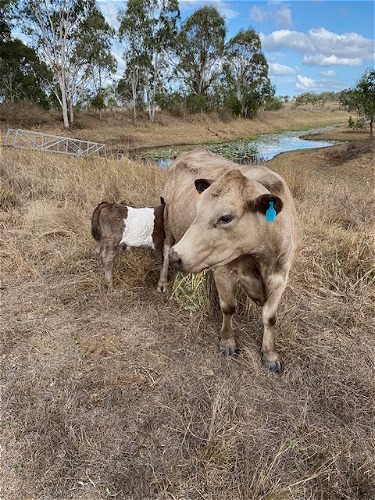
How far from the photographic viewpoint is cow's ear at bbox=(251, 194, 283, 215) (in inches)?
79.5

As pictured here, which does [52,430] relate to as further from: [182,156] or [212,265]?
[182,156]

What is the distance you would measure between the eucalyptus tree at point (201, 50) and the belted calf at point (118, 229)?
1267 inches

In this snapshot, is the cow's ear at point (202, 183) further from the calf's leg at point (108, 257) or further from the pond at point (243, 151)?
the pond at point (243, 151)

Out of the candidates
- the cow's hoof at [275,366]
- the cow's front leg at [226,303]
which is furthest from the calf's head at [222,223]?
the cow's hoof at [275,366]

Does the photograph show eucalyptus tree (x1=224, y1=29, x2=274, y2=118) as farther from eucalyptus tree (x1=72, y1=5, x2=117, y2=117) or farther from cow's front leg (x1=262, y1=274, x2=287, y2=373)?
cow's front leg (x1=262, y1=274, x2=287, y2=373)

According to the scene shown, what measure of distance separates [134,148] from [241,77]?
71.0 feet

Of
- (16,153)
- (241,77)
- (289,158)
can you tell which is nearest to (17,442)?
(16,153)

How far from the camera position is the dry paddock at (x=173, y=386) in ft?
6.34

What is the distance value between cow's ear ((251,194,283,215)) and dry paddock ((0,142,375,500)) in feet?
4.10

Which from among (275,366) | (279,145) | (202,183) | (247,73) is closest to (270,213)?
(202,183)

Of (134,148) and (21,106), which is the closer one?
(134,148)

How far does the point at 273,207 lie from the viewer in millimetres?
2068

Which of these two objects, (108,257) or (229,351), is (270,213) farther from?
(108,257)

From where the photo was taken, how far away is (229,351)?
2.92 meters
